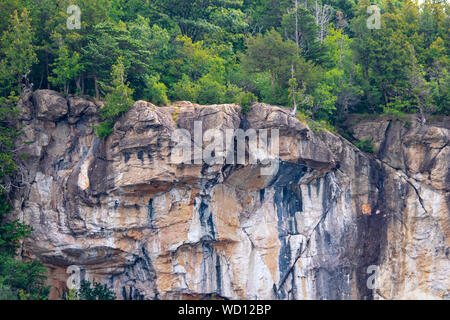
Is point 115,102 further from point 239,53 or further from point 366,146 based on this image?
point 366,146

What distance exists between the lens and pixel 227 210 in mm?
26625

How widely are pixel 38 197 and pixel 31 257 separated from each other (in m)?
2.39

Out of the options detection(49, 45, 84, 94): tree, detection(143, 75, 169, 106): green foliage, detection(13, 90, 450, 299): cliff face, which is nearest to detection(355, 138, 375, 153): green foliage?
detection(13, 90, 450, 299): cliff face

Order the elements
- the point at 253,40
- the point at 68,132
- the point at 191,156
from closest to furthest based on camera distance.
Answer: the point at 191,156 < the point at 68,132 < the point at 253,40

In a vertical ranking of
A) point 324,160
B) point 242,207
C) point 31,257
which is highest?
point 324,160

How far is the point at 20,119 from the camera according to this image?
2662 centimetres

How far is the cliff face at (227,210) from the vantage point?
25.9m

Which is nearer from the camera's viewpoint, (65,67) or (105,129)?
(105,129)

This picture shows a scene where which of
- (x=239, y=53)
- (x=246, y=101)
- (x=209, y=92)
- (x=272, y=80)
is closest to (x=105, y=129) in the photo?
(x=209, y=92)

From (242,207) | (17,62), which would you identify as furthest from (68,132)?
(242,207)

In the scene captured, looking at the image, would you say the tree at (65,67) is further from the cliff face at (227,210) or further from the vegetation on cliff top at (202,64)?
the cliff face at (227,210)

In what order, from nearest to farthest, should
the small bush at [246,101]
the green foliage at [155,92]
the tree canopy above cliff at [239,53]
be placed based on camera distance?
the small bush at [246,101] → the green foliage at [155,92] → the tree canopy above cliff at [239,53]

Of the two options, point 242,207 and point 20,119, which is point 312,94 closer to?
point 242,207

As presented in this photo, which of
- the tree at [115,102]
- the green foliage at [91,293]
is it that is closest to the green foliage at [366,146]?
the tree at [115,102]
